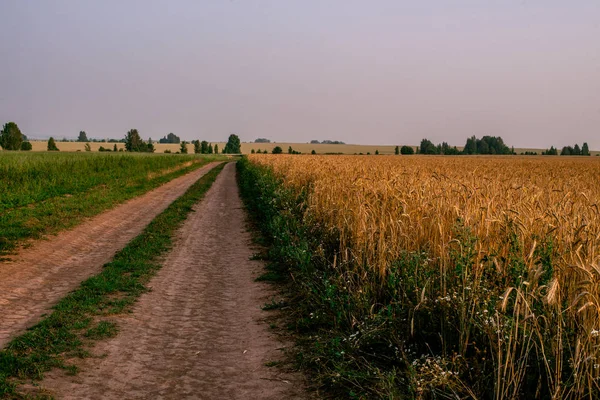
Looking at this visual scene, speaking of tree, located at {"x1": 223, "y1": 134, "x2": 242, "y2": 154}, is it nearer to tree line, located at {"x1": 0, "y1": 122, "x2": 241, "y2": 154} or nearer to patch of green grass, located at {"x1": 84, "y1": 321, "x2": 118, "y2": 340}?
tree line, located at {"x1": 0, "y1": 122, "x2": 241, "y2": 154}

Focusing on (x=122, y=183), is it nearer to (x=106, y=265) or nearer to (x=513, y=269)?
(x=106, y=265)

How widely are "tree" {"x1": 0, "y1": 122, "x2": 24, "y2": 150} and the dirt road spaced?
12347 centimetres

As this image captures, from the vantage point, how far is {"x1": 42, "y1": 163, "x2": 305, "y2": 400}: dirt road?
494 centimetres

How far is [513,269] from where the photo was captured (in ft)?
16.9

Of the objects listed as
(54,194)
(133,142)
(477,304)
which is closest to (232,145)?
(133,142)

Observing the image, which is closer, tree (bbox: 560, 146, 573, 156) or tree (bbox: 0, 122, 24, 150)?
tree (bbox: 560, 146, 573, 156)

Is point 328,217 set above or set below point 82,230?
above

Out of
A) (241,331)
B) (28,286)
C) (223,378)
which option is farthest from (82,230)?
(223,378)

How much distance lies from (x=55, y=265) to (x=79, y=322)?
4171 millimetres

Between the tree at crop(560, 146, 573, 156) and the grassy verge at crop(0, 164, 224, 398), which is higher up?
the tree at crop(560, 146, 573, 156)

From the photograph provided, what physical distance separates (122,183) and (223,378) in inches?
982

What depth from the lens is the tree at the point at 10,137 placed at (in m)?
114

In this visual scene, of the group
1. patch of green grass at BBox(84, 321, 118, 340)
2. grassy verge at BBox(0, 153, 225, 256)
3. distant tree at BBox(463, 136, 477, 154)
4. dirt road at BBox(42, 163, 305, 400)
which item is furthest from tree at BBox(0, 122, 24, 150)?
patch of green grass at BBox(84, 321, 118, 340)

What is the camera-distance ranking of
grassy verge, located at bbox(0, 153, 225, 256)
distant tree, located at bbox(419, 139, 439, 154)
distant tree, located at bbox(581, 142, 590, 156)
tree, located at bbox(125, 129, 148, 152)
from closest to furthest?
1. grassy verge, located at bbox(0, 153, 225, 256)
2. distant tree, located at bbox(581, 142, 590, 156)
3. distant tree, located at bbox(419, 139, 439, 154)
4. tree, located at bbox(125, 129, 148, 152)
